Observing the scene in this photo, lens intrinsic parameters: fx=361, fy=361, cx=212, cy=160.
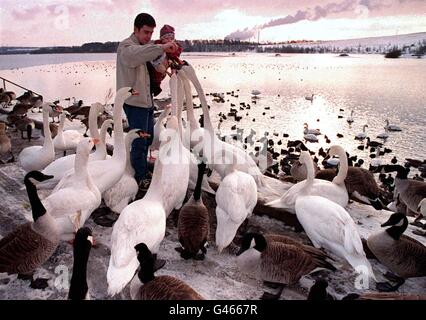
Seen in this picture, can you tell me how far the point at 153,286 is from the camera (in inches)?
146

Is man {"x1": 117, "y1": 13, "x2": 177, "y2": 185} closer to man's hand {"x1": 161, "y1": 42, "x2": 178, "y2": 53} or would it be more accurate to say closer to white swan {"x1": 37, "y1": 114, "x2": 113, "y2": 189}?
man's hand {"x1": 161, "y1": 42, "x2": 178, "y2": 53}

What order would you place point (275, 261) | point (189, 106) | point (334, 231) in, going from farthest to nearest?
1. point (189, 106)
2. point (334, 231)
3. point (275, 261)

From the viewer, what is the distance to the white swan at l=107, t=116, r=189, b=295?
3949 millimetres

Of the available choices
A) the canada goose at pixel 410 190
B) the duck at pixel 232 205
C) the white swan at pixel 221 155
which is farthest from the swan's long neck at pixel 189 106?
the canada goose at pixel 410 190

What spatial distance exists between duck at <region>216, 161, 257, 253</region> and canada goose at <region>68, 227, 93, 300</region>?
1.94m

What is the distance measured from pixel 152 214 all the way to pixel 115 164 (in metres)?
1.73

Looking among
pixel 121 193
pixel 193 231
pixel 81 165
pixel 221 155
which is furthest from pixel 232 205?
pixel 81 165

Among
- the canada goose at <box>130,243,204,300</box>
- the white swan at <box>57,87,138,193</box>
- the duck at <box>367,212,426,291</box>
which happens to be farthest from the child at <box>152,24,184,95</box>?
the duck at <box>367,212,426,291</box>

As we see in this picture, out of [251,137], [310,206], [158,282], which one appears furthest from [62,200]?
[251,137]

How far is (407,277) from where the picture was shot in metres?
4.66

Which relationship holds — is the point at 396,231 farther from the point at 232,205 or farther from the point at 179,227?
the point at 179,227

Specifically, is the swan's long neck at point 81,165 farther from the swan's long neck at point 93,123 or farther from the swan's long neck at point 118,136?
the swan's long neck at point 93,123
